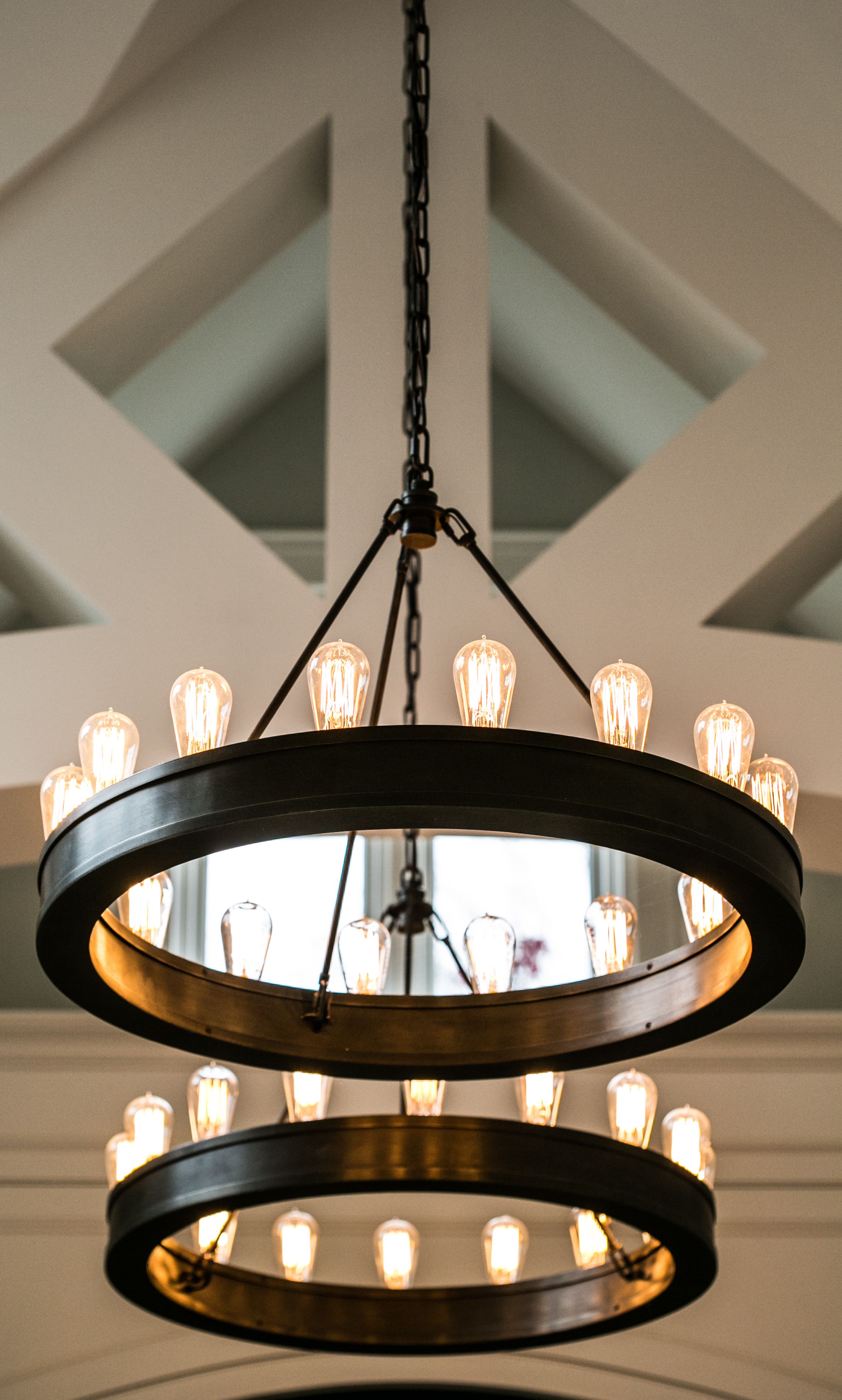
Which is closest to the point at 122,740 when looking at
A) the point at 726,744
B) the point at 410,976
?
the point at 726,744

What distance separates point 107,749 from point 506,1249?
2.01m

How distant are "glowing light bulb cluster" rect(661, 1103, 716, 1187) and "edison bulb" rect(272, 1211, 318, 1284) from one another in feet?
3.20

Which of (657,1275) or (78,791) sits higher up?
(78,791)

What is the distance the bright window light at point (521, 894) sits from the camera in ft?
20.7

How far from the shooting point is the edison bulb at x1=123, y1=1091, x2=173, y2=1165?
343 centimetres

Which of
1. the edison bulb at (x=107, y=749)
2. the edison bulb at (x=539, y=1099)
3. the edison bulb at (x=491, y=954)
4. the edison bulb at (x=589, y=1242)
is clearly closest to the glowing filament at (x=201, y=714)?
the edison bulb at (x=107, y=749)

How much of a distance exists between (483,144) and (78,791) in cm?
269

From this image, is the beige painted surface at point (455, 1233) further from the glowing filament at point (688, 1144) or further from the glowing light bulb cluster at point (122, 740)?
the glowing light bulb cluster at point (122, 740)

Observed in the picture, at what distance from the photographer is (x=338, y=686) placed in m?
2.43

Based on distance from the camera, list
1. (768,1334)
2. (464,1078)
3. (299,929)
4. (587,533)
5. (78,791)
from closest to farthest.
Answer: (78,791) < (464,1078) < (587,533) < (768,1334) < (299,929)

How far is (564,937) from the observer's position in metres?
6.30

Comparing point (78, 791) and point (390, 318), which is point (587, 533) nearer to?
point (390, 318)

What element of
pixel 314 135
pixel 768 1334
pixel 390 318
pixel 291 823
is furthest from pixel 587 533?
pixel 768 1334

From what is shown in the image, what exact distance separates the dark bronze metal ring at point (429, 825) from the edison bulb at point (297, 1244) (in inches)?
56.4
